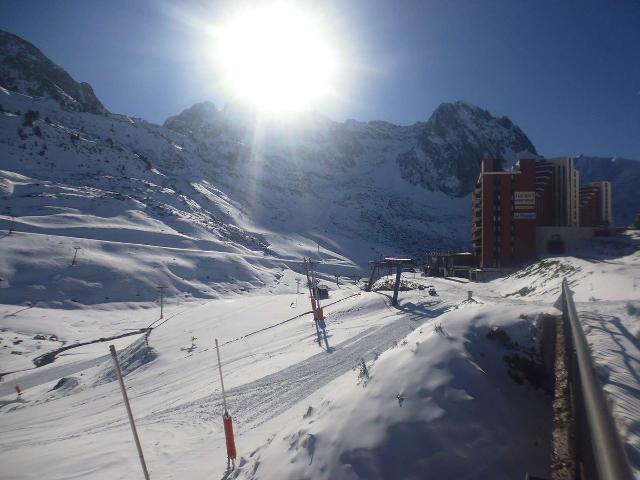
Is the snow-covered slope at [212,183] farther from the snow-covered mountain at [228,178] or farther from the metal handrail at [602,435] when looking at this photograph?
the metal handrail at [602,435]

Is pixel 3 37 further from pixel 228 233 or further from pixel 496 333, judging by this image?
pixel 496 333

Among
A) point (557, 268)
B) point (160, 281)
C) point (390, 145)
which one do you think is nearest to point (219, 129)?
point (390, 145)

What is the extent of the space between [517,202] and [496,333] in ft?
126

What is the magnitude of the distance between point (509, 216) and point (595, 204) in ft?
86.7

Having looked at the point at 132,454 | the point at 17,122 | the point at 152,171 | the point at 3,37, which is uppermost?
the point at 3,37

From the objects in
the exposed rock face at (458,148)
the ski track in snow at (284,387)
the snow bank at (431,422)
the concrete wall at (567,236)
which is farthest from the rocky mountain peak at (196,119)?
the snow bank at (431,422)

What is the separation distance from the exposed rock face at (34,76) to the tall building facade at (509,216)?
11114 centimetres

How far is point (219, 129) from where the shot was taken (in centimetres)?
16575

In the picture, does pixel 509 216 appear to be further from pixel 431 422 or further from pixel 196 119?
pixel 196 119

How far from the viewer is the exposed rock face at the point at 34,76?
107188 millimetres

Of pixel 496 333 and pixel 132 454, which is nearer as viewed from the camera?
pixel 496 333

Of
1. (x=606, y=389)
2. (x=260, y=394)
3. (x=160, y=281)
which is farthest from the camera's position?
(x=160, y=281)

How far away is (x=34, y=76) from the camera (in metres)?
112

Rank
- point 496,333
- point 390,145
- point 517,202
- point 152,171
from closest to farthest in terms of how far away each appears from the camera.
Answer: point 496,333
point 517,202
point 152,171
point 390,145
